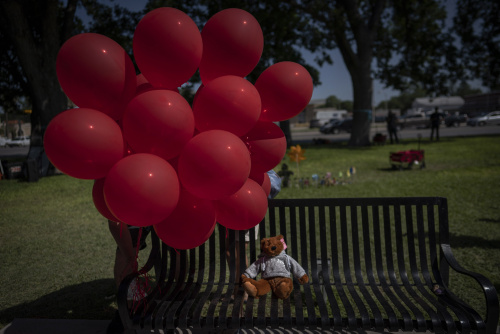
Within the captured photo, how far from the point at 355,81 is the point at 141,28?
1960 cm

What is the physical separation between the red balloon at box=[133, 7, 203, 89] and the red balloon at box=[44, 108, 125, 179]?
41 centimetres

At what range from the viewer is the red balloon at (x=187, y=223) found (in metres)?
2.07

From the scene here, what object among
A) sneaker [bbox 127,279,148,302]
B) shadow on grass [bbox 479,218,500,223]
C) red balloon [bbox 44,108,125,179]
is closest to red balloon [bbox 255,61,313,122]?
red balloon [bbox 44,108,125,179]

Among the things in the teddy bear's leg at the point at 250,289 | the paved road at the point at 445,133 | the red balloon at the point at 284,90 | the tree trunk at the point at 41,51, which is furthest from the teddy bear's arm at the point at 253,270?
the paved road at the point at 445,133

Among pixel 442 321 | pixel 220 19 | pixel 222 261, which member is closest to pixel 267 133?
pixel 220 19

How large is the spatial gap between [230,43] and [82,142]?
103cm

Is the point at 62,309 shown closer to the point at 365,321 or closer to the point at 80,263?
the point at 80,263

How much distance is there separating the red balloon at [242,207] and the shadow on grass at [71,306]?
1923mm

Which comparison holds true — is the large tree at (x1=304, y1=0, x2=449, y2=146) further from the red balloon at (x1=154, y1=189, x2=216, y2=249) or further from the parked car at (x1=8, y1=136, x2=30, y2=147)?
the parked car at (x1=8, y1=136, x2=30, y2=147)

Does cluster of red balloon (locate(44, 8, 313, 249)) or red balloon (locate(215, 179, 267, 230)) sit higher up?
cluster of red balloon (locate(44, 8, 313, 249))

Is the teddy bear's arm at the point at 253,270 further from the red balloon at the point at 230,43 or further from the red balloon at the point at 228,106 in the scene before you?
the red balloon at the point at 230,43

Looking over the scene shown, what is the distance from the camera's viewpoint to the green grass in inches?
141

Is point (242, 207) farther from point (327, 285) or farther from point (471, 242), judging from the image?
point (471, 242)

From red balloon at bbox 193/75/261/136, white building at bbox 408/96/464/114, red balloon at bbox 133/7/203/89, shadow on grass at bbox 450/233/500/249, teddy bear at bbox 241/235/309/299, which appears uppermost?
white building at bbox 408/96/464/114
